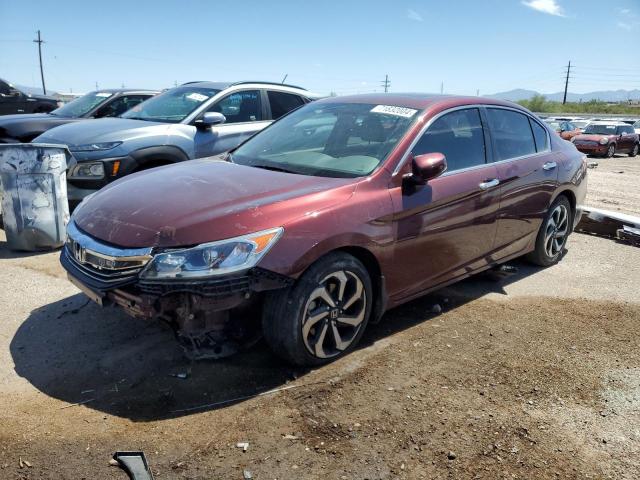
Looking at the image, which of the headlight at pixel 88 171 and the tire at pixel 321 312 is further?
the headlight at pixel 88 171

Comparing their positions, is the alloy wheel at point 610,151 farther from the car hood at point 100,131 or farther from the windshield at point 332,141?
the windshield at point 332,141

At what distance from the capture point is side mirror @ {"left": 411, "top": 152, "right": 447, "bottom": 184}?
3531 mm

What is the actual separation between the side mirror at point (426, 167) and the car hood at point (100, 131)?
12.9 feet

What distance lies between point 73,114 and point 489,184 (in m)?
8.12

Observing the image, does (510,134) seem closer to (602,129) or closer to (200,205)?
(200,205)

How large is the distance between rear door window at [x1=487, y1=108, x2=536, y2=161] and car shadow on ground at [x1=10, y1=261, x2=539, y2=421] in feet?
5.39

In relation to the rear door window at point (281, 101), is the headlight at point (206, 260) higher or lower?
lower

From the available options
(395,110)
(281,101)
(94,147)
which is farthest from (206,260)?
(281,101)

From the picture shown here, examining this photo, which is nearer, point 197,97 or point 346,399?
point 346,399

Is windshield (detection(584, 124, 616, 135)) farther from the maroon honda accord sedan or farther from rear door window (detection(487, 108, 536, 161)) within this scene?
the maroon honda accord sedan

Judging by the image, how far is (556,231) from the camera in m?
5.54

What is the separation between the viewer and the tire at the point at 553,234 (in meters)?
5.30

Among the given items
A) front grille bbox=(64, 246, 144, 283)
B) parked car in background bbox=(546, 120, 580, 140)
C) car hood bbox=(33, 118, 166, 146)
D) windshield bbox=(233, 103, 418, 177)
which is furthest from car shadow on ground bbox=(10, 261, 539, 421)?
parked car in background bbox=(546, 120, 580, 140)

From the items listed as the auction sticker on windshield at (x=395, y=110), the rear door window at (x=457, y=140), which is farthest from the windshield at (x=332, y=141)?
the rear door window at (x=457, y=140)
